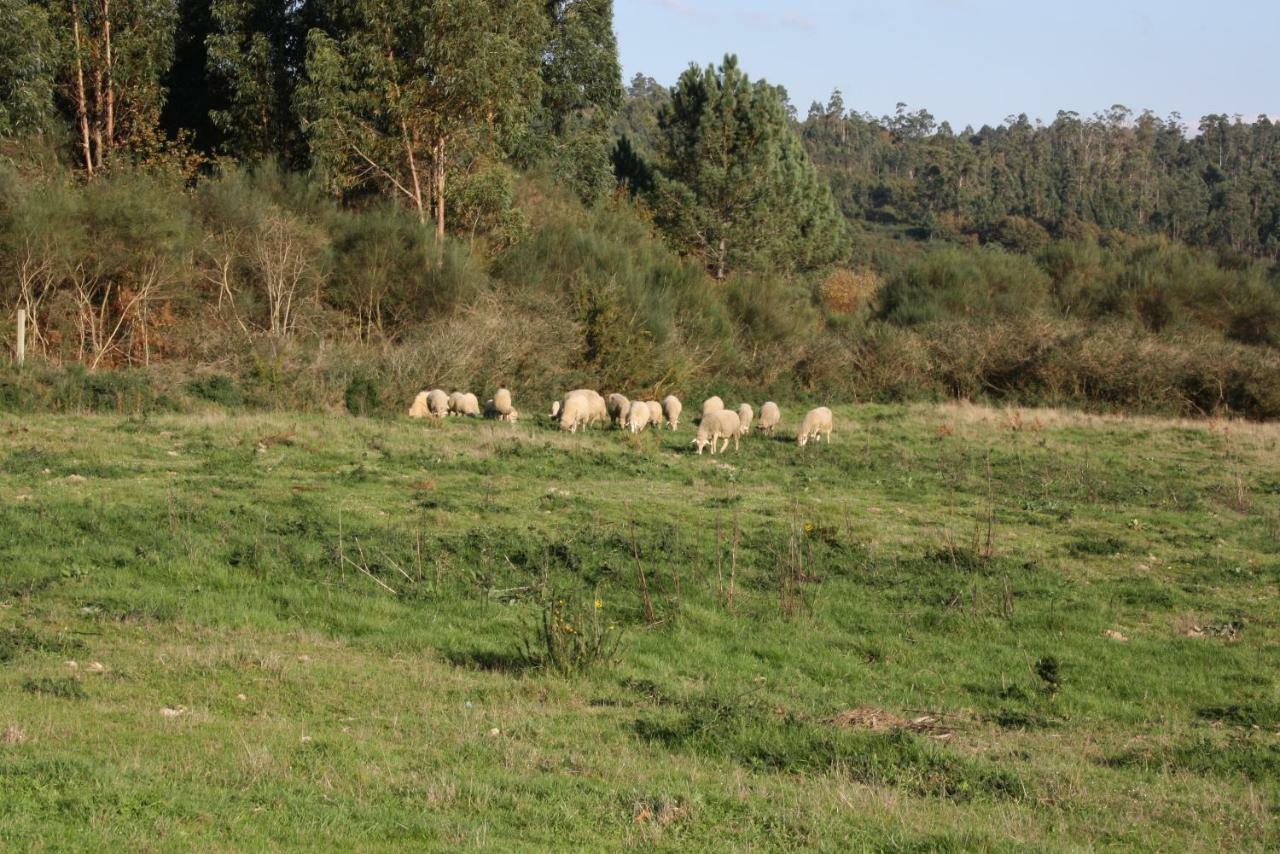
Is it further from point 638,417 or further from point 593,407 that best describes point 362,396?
point 638,417

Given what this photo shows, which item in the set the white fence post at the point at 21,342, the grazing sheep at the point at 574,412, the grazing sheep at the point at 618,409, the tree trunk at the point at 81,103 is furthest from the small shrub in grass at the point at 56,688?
the tree trunk at the point at 81,103

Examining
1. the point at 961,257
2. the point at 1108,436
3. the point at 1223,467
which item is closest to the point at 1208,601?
the point at 1223,467

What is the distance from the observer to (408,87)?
1387 inches

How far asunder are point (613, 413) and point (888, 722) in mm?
19851

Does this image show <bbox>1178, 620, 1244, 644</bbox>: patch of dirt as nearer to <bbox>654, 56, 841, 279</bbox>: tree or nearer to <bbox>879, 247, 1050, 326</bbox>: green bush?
<bbox>879, 247, 1050, 326</bbox>: green bush

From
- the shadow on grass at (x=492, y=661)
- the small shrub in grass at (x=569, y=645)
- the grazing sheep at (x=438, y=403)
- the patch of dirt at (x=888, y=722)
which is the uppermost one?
the grazing sheep at (x=438, y=403)

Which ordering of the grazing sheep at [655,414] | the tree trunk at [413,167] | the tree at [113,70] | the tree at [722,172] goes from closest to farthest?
the grazing sheep at [655,414] < the tree at [113,70] < the tree trunk at [413,167] < the tree at [722,172]

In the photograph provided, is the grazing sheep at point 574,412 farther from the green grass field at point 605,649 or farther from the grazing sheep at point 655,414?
the green grass field at point 605,649

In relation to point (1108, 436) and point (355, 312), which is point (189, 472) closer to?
point (355, 312)

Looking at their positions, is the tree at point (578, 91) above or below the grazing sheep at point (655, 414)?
above

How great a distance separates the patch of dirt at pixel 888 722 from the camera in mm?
8828

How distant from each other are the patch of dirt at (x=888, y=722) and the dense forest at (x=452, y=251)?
1880 cm

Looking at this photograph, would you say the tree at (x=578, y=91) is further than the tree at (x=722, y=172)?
No

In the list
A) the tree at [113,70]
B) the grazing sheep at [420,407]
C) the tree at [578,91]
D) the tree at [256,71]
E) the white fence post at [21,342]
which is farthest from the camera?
the tree at [578,91]
